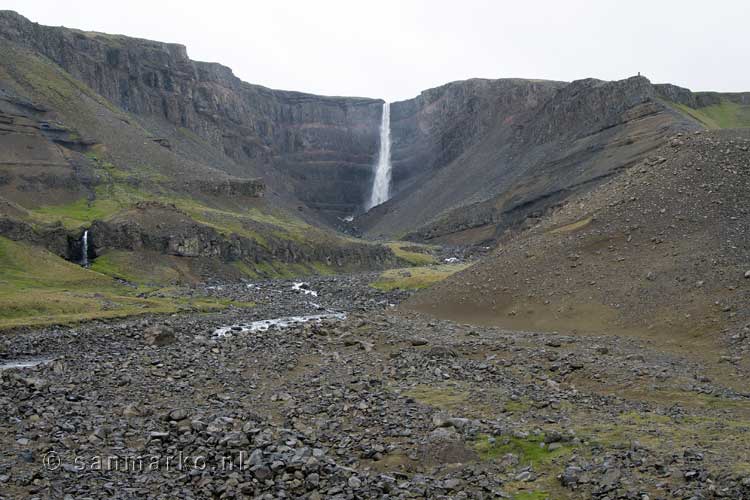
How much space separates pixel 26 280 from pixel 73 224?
28.6 meters

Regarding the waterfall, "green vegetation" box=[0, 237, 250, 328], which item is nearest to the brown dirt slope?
"green vegetation" box=[0, 237, 250, 328]

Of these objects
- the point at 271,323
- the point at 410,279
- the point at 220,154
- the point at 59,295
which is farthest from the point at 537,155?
the point at 59,295

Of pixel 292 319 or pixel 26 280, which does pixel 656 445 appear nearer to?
pixel 292 319

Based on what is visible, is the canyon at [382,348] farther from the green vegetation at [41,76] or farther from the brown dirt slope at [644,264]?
the green vegetation at [41,76]

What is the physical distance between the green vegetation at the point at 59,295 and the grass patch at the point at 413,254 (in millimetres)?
58327

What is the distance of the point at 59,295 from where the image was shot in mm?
61875

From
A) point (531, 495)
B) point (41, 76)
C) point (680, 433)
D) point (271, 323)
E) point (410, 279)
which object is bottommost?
point (271, 323)

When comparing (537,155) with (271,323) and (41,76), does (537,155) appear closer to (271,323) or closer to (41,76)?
(41,76)

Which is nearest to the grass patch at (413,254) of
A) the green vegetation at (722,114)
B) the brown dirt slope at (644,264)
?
the green vegetation at (722,114)

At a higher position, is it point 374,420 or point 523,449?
point 523,449

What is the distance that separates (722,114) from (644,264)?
345 ft

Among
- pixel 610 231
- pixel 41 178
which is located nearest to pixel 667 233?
pixel 610 231

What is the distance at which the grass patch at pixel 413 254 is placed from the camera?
12431 cm

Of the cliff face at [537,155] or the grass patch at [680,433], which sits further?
the cliff face at [537,155]
